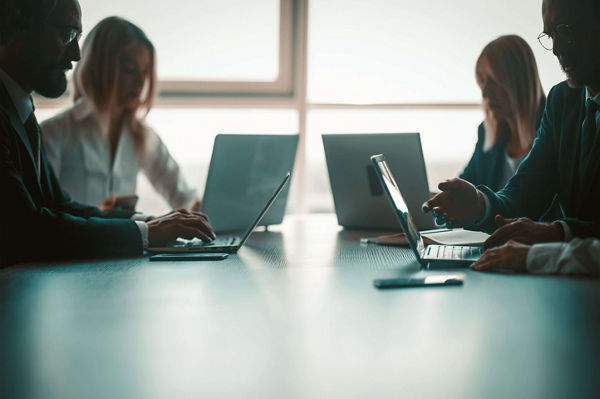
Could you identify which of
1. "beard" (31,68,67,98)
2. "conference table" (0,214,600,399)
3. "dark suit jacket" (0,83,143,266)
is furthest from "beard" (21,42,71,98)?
"conference table" (0,214,600,399)

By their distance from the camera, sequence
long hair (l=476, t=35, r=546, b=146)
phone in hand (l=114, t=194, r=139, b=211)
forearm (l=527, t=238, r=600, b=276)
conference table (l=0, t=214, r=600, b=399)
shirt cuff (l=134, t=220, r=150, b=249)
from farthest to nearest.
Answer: long hair (l=476, t=35, r=546, b=146) → phone in hand (l=114, t=194, r=139, b=211) → shirt cuff (l=134, t=220, r=150, b=249) → forearm (l=527, t=238, r=600, b=276) → conference table (l=0, t=214, r=600, b=399)

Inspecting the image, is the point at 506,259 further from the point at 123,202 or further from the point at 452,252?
the point at 123,202

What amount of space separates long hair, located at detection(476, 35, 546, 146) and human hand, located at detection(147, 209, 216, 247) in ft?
5.38

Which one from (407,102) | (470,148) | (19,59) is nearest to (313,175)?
(407,102)

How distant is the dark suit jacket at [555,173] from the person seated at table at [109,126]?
1.47 metres

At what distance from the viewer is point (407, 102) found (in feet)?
15.1

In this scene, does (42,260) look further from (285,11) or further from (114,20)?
(285,11)

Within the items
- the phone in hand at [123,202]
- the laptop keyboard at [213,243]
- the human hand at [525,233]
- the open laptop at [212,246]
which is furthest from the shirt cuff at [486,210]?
the phone in hand at [123,202]

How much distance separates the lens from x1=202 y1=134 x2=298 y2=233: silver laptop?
223 centimetres

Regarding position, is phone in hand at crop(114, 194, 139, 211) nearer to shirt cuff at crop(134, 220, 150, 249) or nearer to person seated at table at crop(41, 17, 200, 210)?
person seated at table at crop(41, 17, 200, 210)

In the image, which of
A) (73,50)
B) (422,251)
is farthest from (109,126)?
(422,251)

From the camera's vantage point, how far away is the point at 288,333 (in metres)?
1.05

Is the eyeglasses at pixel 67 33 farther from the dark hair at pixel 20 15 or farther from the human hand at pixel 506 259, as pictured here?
the human hand at pixel 506 259

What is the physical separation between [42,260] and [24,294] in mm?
439
